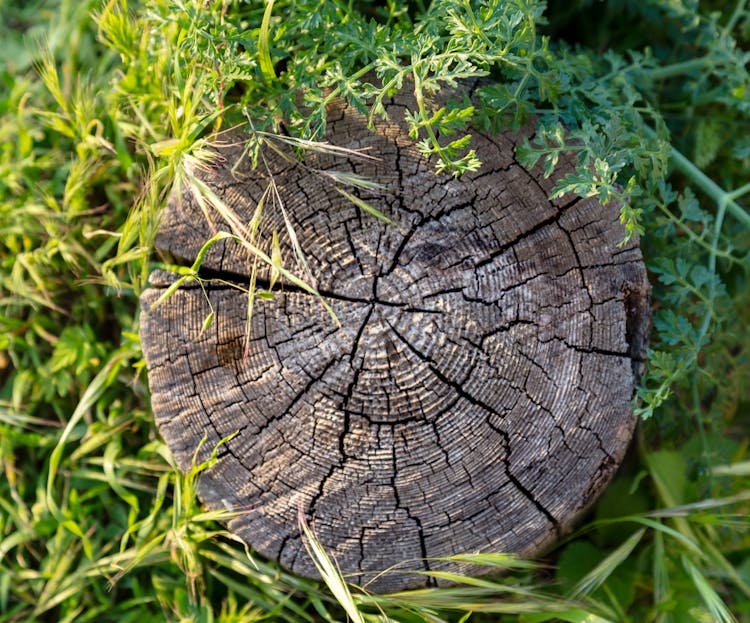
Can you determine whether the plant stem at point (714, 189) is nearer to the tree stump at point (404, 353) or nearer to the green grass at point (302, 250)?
the green grass at point (302, 250)

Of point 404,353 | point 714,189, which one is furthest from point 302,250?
point 714,189

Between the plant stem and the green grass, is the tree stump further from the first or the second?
the plant stem

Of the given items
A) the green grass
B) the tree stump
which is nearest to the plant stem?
the green grass

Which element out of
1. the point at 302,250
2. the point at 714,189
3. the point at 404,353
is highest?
the point at 714,189

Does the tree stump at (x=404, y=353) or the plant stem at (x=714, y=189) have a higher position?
the plant stem at (x=714, y=189)

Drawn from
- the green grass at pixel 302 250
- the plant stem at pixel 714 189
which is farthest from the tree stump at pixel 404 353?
the plant stem at pixel 714 189

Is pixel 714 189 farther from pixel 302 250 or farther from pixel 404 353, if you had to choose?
pixel 302 250
